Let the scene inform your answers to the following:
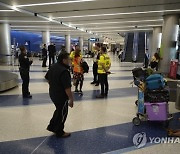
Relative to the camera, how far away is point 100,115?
18.9 ft

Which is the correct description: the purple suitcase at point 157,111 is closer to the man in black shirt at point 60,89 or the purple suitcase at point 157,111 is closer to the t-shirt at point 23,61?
the man in black shirt at point 60,89

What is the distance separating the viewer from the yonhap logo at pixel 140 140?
4.11 metres

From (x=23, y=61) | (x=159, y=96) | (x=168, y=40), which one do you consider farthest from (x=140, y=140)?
(x=168, y=40)

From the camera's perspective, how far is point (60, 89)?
412 centimetres

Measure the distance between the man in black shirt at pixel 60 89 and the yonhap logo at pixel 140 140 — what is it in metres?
1.31

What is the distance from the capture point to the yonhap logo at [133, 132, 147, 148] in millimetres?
4111

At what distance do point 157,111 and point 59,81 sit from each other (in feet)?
7.38

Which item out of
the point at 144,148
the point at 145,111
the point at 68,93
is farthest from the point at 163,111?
the point at 68,93

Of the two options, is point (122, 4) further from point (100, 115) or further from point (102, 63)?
point (100, 115)

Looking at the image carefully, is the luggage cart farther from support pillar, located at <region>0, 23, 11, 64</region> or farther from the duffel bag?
support pillar, located at <region>0, 23, 11, 64</region>

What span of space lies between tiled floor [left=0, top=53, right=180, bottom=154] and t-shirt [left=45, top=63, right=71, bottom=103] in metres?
0.85

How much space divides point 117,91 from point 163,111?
14.1 ft

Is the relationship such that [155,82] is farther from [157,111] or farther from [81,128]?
[81,128]

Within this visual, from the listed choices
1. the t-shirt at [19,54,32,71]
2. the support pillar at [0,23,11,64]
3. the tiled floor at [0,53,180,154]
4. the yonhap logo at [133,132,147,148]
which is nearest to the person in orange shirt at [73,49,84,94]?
the tiled floor at [0,53,180,154]
